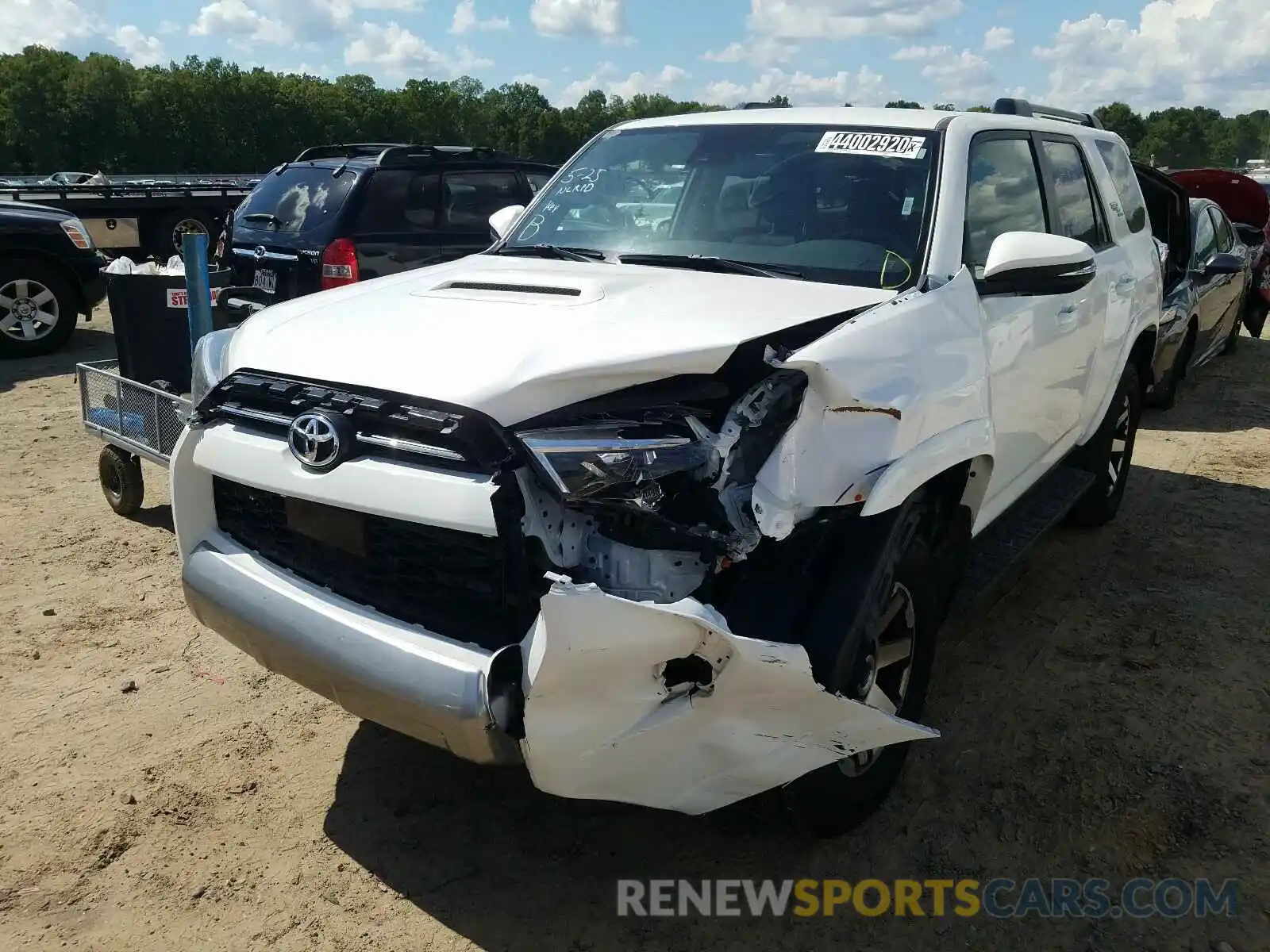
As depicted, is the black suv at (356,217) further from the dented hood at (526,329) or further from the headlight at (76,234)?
the dented hood at (526,329)

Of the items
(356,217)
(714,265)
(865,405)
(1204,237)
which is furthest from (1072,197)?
(1204,237)

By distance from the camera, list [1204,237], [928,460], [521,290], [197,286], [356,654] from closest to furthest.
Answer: [356,654] < [928,460] < [521,290] < [197,286] < [1204,237]

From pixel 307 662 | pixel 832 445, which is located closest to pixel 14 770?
pixel 307 662

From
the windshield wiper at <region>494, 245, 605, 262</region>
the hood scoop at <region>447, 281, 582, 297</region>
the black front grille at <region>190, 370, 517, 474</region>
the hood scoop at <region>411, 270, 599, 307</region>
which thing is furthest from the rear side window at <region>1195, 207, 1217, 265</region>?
the black front grille at <region>190, 370, 517, 474</region>

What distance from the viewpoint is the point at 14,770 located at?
3301mm

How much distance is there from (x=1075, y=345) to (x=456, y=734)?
311 centimetres

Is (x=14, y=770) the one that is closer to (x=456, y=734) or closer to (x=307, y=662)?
(x=307, y=662)

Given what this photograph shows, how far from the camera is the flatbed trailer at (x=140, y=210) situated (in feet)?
46.4

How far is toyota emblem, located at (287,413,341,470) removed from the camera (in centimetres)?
251

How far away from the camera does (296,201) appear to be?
802 cm

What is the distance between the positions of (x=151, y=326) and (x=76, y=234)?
5415 millimetres

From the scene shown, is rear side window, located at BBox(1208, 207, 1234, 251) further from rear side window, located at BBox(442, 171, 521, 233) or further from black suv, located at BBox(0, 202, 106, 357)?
black suv, located at BBox(0, 202, 106, 357)

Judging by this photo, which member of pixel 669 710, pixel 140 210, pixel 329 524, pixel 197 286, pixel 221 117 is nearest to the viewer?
pixel 669 710

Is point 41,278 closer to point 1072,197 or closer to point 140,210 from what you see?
point 140,210
